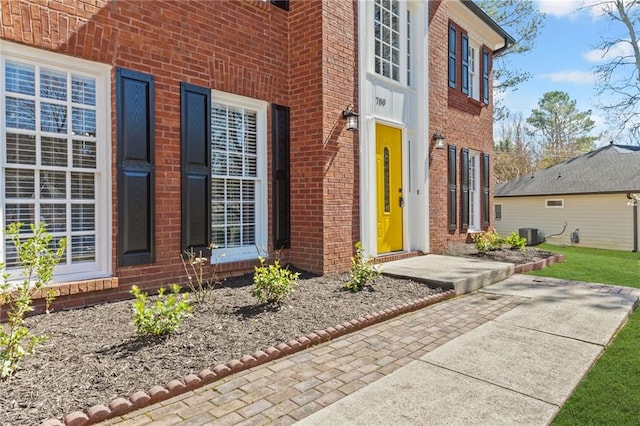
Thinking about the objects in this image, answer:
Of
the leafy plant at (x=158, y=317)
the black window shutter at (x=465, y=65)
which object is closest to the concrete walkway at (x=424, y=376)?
the leafy plant at (x=158, y=317)

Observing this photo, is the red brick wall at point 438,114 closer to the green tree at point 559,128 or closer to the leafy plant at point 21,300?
the leafy plant at point 21,300

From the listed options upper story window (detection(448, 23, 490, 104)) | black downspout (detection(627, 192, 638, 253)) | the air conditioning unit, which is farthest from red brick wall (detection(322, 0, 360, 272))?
black downspout (detection(627, 192, 638, 253))

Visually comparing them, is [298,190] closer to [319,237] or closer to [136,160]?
[319,237]

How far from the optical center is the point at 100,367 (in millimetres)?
2773

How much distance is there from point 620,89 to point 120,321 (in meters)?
25.2

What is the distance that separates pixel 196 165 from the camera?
4.95m

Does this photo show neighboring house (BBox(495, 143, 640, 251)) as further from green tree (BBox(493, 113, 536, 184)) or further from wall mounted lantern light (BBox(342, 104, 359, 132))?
wall mounted lantern light (BBox(342, 104, 359, 132))

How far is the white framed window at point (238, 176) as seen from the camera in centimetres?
538

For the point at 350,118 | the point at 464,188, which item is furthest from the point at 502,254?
the point at 350,118

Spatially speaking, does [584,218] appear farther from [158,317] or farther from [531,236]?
[158,317]

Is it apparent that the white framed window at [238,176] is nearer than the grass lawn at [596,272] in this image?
Yes

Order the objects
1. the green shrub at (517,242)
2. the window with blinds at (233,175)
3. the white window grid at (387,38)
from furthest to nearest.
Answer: the green shrub at (517,242)
the white window grid at (387,38)
the window with blinds at (233,175)

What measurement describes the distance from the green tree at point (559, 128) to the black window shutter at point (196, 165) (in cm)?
3168

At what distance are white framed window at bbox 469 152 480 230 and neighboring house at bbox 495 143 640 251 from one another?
6819 mm
